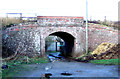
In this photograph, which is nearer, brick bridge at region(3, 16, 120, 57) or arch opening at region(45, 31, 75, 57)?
brick bridge at region(3, 16, 120, 57)

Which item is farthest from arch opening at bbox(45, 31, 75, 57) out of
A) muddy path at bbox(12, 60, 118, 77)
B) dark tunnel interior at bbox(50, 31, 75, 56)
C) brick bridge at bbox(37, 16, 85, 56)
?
muddy path at bbox(12, 60, 118, 77)

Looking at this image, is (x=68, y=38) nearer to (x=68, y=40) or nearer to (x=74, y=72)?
(x=68, y=40)

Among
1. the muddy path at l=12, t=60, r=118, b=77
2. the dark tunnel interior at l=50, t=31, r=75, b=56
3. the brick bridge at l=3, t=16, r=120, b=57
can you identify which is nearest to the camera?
the muddy path at l=12, t=60, r=118, b=77

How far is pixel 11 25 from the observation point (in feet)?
51.9

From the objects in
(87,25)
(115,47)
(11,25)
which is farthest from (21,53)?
(115,47)

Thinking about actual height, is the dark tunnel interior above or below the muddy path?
above

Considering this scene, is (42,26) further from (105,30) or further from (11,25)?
(105,30)

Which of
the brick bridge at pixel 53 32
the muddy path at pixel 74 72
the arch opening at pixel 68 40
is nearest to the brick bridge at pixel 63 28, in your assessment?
the brick bridge at pixel 53 32

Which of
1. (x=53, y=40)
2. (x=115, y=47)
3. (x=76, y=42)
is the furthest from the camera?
(x=53, y=40)

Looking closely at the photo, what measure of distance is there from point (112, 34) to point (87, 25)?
2.93 meters

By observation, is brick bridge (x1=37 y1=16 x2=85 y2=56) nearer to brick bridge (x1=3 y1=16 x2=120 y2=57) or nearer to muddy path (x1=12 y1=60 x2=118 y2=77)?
brick bridge (x1=3 y1=16 x2=120 y2=57)

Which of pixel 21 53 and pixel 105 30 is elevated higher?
pixel 105 30

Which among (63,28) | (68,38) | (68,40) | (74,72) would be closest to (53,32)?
(63,28)

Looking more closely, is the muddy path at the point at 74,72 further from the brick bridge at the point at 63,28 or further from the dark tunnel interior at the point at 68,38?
the dark tunnel interior at the point at 68,38
